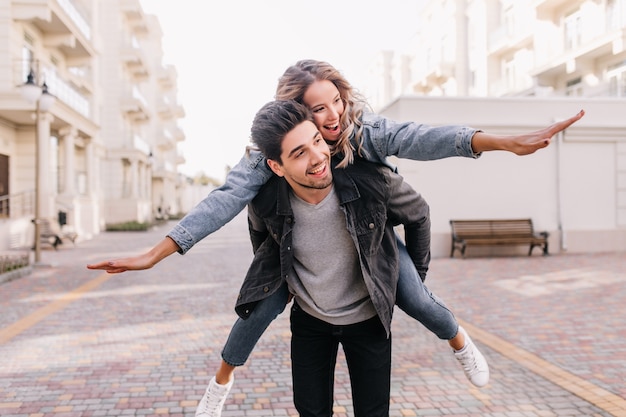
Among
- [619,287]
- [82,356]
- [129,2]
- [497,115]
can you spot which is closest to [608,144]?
[497,115]

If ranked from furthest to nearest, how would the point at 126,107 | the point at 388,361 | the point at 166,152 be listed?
1. the point at 166,152
2. the point at 126,107
3. the point at 388,361

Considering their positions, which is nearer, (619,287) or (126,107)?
(619,287)

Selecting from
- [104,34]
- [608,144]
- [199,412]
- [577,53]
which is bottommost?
[199,412]

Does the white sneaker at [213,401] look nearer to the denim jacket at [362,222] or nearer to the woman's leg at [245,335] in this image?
the woman's leg at [245,335]

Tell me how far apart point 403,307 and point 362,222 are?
56 centimetres

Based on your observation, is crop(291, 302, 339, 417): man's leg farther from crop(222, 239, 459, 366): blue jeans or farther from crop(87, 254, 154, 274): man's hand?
crop(87, 254, 154, 274): man's hand

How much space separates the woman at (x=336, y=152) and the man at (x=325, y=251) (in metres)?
0.09

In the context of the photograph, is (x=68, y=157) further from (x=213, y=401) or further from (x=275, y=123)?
(x=275, y=123)

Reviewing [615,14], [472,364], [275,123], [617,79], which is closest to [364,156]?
[275,123]

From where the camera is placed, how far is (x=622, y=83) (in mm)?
21578

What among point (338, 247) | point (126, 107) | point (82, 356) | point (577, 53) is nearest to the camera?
point (338, 247)

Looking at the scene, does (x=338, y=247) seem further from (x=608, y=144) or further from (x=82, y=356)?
(x=608, y=144)

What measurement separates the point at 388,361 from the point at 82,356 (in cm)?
396

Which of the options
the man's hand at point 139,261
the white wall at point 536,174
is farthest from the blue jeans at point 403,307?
the white wall at point 536,174
